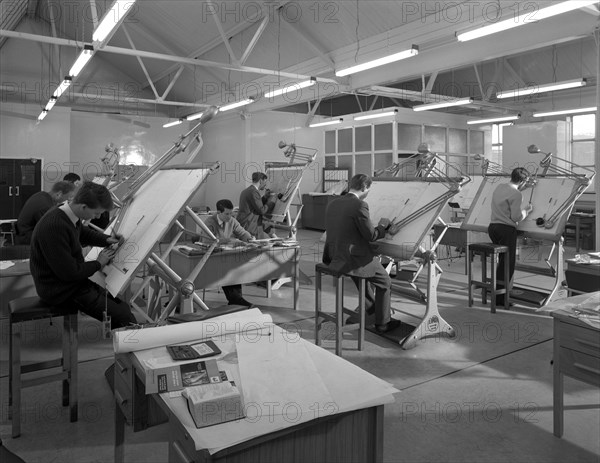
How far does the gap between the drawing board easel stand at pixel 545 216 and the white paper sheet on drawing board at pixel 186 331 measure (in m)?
4.32

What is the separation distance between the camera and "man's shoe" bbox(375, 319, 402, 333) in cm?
441

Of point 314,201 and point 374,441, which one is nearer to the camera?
point 374,441

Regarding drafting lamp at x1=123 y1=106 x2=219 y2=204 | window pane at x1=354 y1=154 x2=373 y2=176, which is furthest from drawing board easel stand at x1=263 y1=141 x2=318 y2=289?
window pane at x1=354 y1=154 x2=373 y2=176

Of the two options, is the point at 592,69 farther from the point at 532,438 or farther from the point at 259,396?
the point at 259,396

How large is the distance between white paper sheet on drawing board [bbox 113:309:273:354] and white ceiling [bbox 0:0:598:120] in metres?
4.46

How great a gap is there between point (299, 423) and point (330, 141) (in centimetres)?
1331

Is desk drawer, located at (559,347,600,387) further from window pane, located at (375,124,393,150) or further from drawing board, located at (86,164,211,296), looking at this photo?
window pane, located at (375,124,393,150)

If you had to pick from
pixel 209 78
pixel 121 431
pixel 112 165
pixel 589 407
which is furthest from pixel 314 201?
pixel 121 431

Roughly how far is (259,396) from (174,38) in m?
10.7

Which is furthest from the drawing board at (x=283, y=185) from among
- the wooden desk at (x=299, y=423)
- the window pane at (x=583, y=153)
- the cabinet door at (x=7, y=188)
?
the window pane at (x=583, y=153)

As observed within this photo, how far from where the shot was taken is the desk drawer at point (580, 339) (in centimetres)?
235

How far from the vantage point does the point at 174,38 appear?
10734 millimetres

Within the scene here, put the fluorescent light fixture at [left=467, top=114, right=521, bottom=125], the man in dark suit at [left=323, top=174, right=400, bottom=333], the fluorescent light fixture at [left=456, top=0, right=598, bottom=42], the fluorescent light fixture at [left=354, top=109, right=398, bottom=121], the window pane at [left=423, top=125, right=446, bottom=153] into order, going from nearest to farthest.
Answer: the man in dark suit at [left=323, top=174, right=400, bottom=333], the fluorescent light fixture at [left=456, top=0, right=598, bottom=42], the fluorescent light fixture at [left=354, top=109, right=398, bottom=121], the fluorescent light fixture at [left=467, top=114, right=521, bottom=125], the window pane at [left=423, top=125, right=446, bottom=153]

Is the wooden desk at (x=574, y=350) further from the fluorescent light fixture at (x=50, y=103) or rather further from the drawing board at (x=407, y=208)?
the fluorescent light fixture at (x=50, y=103)
